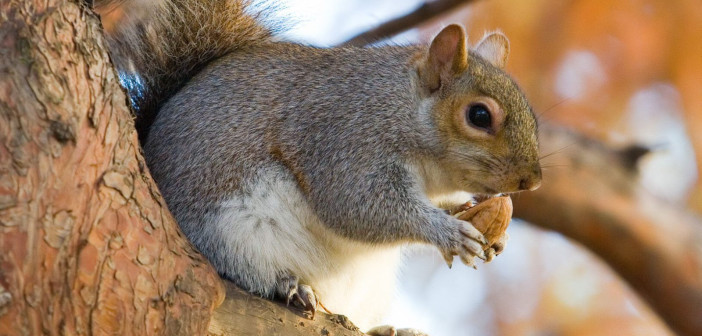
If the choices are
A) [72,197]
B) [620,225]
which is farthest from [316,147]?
[620,225]

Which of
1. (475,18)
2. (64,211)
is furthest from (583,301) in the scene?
(64,211)

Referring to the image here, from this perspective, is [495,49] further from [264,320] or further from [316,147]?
[264,320]

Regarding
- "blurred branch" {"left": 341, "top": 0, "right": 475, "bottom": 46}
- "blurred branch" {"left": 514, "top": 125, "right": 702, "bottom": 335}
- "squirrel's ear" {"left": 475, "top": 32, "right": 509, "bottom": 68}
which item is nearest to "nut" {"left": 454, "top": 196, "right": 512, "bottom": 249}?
"squirrel's ear" {"left": 475, "top": 32, "right": 509, "bottom": 68}

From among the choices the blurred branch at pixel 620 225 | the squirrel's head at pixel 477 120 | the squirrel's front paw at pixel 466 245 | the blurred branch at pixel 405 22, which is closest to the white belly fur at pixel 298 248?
the squirrel's front paw at pixel 466 245

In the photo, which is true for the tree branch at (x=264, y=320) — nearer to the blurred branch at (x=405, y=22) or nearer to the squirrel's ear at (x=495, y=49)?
the squirrel's ear at (x=495, y=49)

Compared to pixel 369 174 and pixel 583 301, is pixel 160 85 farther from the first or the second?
pixel 583 301

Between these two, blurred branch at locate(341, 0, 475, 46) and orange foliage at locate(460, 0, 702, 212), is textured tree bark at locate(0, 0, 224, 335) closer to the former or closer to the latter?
blurred branch at locate(341, 0, 475, 46)
